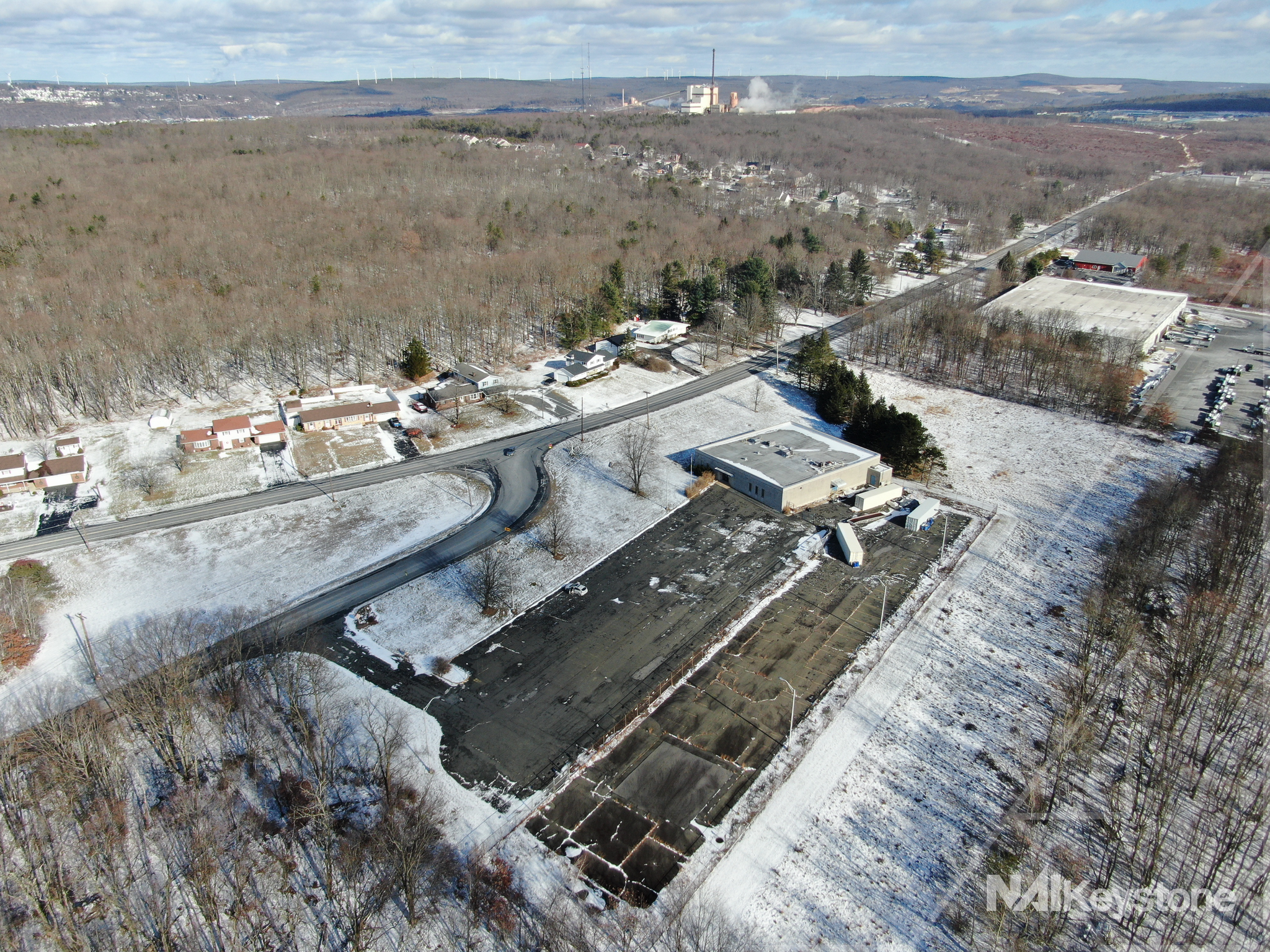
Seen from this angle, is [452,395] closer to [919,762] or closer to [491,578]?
[491,578]

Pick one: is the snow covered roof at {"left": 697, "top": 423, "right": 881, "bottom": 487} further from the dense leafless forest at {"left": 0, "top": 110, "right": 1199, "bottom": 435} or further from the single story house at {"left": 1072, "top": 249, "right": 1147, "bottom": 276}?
the single story house at {"left": 1072, "top": 249, "right": 1147, "bottom": 276}

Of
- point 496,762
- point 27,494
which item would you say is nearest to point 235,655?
point 496,762

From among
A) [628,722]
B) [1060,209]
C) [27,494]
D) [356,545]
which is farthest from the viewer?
[1060,209]

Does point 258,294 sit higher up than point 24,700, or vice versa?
point 258,294

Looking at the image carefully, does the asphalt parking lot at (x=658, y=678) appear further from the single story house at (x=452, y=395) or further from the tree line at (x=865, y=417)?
the single story house at (x=452, y=395)

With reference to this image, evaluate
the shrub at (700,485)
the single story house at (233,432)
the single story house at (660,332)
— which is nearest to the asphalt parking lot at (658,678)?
the shrub at (700,485)

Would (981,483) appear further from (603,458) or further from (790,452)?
(603,458)
